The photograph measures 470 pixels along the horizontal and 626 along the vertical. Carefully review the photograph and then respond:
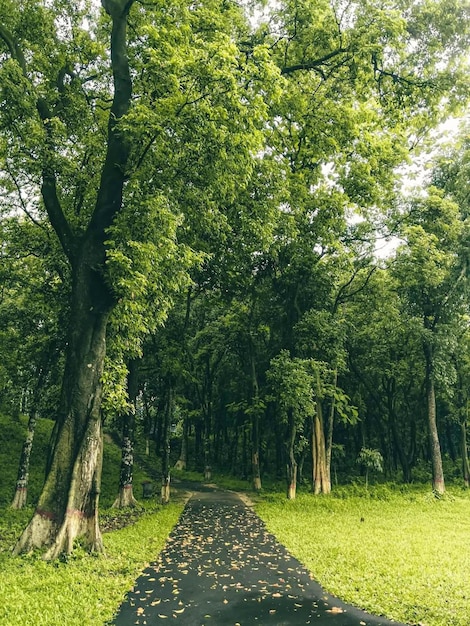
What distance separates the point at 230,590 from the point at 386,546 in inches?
202

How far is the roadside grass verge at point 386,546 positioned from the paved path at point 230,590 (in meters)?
0.46

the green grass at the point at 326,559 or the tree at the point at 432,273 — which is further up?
the tree at the point at 432,273

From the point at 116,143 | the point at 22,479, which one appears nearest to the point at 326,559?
the point at 116,143

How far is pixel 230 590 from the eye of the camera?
7289 mm

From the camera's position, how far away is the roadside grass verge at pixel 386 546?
6.73 metres

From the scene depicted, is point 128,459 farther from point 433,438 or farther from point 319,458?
point 433,438

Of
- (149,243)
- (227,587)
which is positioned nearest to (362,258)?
(149,243)

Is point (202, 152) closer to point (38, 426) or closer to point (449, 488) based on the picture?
point (449, 488)

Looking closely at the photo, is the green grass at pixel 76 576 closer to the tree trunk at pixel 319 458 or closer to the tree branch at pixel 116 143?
the tree branch at pixel 116 143

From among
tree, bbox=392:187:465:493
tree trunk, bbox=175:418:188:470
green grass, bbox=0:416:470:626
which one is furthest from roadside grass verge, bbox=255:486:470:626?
tree trunk, bbox=175:418:188:470

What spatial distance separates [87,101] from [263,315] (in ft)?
44.2

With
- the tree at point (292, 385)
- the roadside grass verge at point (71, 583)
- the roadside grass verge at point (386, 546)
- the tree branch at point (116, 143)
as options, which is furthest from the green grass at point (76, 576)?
the tree branch at point (116, 143)

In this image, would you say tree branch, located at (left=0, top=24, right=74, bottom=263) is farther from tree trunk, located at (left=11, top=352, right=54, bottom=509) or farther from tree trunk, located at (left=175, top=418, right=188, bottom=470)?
tree trunk, located at (left=175, top=418, right=188, bottom=470)

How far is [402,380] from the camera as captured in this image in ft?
88.1
